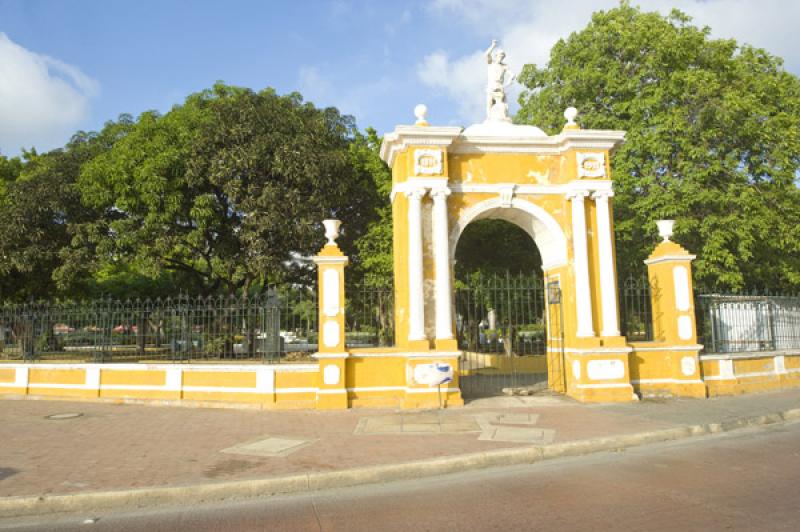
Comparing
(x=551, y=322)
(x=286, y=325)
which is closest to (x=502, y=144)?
(x=551, y=322)

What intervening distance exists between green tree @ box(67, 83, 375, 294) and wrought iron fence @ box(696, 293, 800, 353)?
11.2 metres

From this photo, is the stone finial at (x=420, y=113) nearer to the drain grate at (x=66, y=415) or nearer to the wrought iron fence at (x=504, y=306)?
the wrought iron fence at (x=504, y=306)

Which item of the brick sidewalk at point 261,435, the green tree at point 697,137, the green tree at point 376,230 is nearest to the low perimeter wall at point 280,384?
the brick sidewalk at point 261,435

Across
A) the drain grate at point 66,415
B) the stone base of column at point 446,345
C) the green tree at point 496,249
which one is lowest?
the drain grate at point 66,415

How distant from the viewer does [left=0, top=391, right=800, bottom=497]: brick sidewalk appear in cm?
642

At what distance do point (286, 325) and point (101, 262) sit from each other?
8651mm

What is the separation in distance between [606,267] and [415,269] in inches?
158

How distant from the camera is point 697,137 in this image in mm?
16516

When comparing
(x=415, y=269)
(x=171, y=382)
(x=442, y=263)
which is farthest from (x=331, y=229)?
(x=171, y=382)

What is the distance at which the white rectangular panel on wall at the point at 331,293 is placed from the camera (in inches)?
428

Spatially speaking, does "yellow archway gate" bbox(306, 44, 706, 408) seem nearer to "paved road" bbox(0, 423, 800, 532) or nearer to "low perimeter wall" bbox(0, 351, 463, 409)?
"low perimeter wall" bbox(0, 351, 463, 409)

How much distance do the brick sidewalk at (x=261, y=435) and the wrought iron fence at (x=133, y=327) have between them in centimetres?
161

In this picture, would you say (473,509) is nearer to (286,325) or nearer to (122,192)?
(286,325)

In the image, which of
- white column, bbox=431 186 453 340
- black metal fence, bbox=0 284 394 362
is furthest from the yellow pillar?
black metal fence, bbox=0 284 394 362
